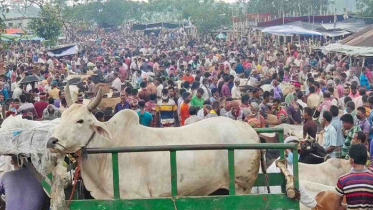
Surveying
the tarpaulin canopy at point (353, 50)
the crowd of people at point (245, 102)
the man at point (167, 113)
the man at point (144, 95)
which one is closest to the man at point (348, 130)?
the crowd of people at point (245, 102)

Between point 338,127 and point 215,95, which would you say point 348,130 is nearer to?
point 338,127

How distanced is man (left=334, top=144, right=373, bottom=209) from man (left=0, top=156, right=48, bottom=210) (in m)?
2.70

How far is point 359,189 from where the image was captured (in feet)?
16.6

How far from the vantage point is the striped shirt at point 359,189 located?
5.06m

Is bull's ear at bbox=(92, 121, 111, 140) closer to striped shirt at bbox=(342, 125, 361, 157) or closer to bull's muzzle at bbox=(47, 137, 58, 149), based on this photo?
bull's muzzle at bbox=(47, 137, 58, 149)

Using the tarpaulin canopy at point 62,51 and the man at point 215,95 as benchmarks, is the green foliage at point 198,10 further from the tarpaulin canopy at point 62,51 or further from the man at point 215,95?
the man at point 215,95

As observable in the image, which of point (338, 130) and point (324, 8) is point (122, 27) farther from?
point (338, 130)

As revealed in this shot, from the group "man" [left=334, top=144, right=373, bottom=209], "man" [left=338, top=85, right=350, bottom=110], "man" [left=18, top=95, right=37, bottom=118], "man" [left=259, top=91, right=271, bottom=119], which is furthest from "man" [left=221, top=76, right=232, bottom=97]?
"man" [left=334, top=144, right=373, bottom=209]

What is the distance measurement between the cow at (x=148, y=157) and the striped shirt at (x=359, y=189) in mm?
1105

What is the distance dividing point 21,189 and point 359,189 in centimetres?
294

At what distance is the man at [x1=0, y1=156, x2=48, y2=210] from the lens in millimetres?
5512

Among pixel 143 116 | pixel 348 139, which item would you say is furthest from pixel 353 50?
pixel 348 139

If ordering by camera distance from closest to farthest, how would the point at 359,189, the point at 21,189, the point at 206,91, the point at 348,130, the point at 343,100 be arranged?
the point at 359,189 → the point at 21,189 → the point at 348,130 → the point at 343,100 → the point at 206,91

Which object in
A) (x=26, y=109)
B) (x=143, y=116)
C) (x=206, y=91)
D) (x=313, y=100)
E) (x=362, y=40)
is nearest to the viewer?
(x=143, y=116)
